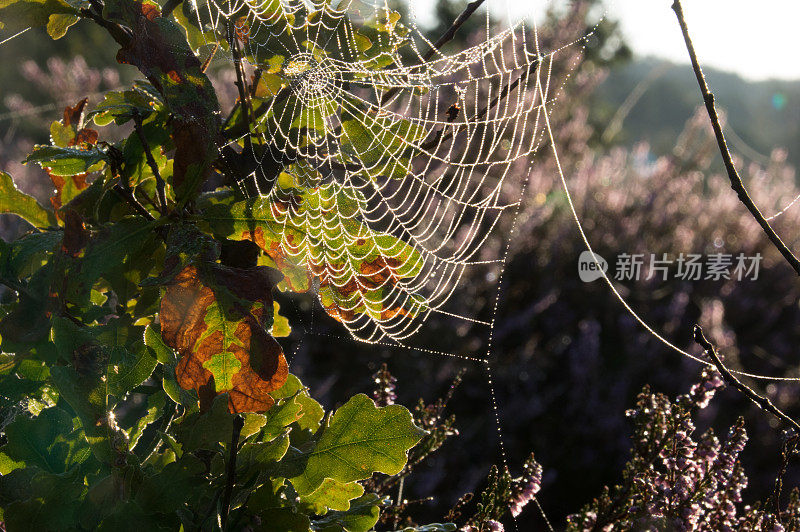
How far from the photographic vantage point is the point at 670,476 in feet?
3.27

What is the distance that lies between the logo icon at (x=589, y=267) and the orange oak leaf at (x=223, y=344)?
9.73ft

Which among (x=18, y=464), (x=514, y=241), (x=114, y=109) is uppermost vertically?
(x=514, y=241)

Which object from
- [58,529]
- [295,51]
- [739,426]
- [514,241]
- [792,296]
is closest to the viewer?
[58,529]

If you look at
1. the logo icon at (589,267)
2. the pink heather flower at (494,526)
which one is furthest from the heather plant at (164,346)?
the logo icon at (589,267)

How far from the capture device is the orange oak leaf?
2.14ft

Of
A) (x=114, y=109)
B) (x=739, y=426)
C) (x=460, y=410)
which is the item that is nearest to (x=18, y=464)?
(x=114, y=109)

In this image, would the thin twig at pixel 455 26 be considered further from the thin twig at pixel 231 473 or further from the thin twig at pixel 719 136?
the thin twig at pixel 231 473

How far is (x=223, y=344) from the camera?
2.15ft

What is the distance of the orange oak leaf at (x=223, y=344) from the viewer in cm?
65

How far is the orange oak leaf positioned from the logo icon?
2.97 metres

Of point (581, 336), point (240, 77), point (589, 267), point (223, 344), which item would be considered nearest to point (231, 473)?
point (223, 344)

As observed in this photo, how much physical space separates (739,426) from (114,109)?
1022mm

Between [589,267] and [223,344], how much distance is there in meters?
3.13

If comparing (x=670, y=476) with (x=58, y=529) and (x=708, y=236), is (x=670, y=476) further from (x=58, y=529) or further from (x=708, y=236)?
(x=708, y=236)
